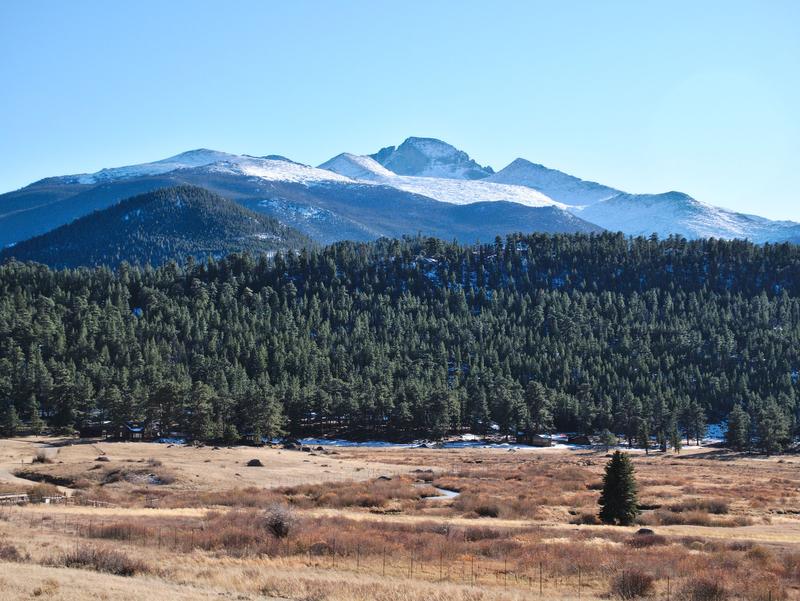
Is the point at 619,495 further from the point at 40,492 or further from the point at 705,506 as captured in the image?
the point at 40,492

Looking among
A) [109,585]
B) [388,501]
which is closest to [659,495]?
[388,501]

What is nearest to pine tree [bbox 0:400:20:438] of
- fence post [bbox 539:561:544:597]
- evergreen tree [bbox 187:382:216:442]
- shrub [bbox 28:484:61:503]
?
evergreen tree [bbox 187:382:216:442]

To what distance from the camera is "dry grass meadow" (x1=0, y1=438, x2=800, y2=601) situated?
104ft

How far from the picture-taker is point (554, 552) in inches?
1548

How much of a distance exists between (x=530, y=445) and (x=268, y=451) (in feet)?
208

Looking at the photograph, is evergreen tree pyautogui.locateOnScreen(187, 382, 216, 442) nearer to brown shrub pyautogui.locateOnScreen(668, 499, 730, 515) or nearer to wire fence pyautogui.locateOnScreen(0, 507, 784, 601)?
wire fence pyautogui.locateOnScreen(0, 507, 784, 601)

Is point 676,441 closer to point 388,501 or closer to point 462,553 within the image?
point 388,501

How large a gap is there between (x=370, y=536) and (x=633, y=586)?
16.2 metres

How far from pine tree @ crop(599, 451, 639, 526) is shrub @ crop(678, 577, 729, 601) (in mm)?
22885

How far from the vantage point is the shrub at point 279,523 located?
142ft

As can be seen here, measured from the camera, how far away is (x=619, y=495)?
5459 cm

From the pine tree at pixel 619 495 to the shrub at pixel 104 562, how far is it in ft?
112

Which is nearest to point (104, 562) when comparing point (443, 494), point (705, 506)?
point (443, 494)

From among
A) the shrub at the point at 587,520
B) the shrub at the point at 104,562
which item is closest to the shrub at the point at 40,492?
the shrub at the point at 104,562
